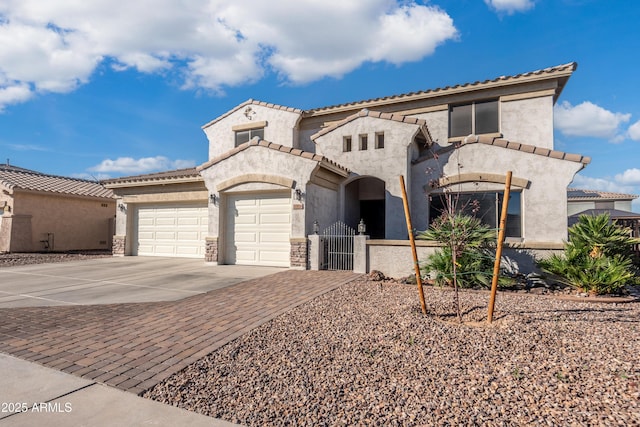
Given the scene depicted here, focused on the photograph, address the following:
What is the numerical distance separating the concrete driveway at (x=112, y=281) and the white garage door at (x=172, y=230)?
179 centimetres

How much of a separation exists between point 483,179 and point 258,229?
8.39 metres

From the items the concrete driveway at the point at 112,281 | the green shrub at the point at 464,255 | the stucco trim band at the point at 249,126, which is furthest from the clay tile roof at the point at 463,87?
the concrete driveway at the point at 112,281

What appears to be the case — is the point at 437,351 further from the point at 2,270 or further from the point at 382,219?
the point at 2,270

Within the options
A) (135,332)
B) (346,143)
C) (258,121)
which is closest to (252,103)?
(258,121)

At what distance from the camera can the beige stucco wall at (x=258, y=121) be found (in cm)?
1750

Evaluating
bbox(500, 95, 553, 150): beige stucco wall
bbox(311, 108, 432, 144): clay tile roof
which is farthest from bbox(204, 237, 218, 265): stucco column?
bbox(500, 95, 553, 150): beige stucco wall

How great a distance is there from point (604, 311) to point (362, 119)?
33.1 ft

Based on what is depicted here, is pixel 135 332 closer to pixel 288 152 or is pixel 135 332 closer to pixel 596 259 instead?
pixel 288 152

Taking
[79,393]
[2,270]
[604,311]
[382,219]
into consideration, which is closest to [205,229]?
[2,270]

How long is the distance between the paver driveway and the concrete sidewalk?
0.57ft

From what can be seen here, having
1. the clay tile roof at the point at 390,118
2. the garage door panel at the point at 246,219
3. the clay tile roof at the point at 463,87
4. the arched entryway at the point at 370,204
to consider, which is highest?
the clay tile roof at the point at 463,87

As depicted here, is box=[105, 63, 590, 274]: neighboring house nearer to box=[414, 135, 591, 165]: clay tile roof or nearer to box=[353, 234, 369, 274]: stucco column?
box=[414, 135, 591, 165]: clay tile roof

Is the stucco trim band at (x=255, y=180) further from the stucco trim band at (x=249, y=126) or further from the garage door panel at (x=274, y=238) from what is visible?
the stucco trim band at (x=249, y=126)

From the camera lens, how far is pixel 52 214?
19.8 m
